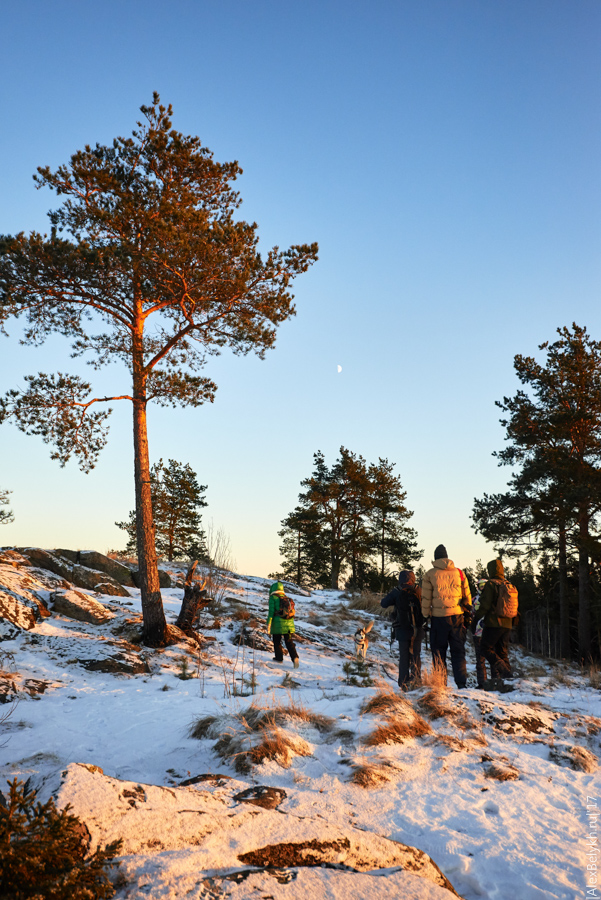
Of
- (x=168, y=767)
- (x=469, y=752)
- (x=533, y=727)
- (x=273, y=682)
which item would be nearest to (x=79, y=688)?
(x=273, y=682)


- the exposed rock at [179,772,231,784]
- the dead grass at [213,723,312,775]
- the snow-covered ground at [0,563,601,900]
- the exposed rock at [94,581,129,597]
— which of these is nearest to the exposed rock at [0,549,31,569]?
the exposed rock at [94,581,129,597]

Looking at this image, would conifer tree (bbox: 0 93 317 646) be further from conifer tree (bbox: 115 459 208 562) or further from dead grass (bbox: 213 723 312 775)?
conifer tree (bbox: 115 459 208 562)

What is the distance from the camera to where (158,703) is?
21.2 ft

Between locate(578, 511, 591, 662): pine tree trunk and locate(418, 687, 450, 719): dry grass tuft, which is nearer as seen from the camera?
locate(418, 687, 450, 719): dry grass tuft

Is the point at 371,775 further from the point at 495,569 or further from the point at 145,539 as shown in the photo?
the point at 145,539

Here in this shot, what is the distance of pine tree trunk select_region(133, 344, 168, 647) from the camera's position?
10.3 meters

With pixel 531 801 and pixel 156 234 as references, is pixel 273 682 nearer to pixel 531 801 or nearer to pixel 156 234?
pixel 531 801

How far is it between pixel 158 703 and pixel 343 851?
15.1 ft

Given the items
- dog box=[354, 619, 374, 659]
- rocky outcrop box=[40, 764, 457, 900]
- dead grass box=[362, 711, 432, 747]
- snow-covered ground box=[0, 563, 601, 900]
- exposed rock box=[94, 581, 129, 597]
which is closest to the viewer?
rocky outcrop box=[40, 764, 457, 900]

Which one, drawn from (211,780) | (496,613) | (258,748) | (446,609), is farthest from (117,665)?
(496,613)

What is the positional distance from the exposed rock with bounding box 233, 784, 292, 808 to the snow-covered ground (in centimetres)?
4

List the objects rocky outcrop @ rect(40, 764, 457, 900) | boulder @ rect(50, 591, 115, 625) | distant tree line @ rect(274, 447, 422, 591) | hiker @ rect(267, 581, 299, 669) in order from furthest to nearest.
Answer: distant tree line @ rect(274, 447, 422, 591) < boulder @ rect(50, 591, 115, 625) < hiker @ rect(267, 581, 299, 669) < rocky outcrop @ rect(40, 764, 457, 900)

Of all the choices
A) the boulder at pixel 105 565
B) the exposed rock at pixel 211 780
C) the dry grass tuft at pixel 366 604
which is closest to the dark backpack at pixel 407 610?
the exposed rock at pixel 211 780

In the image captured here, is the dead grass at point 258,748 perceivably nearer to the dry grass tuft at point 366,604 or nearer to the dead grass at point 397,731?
the dead grass at point 397,731
